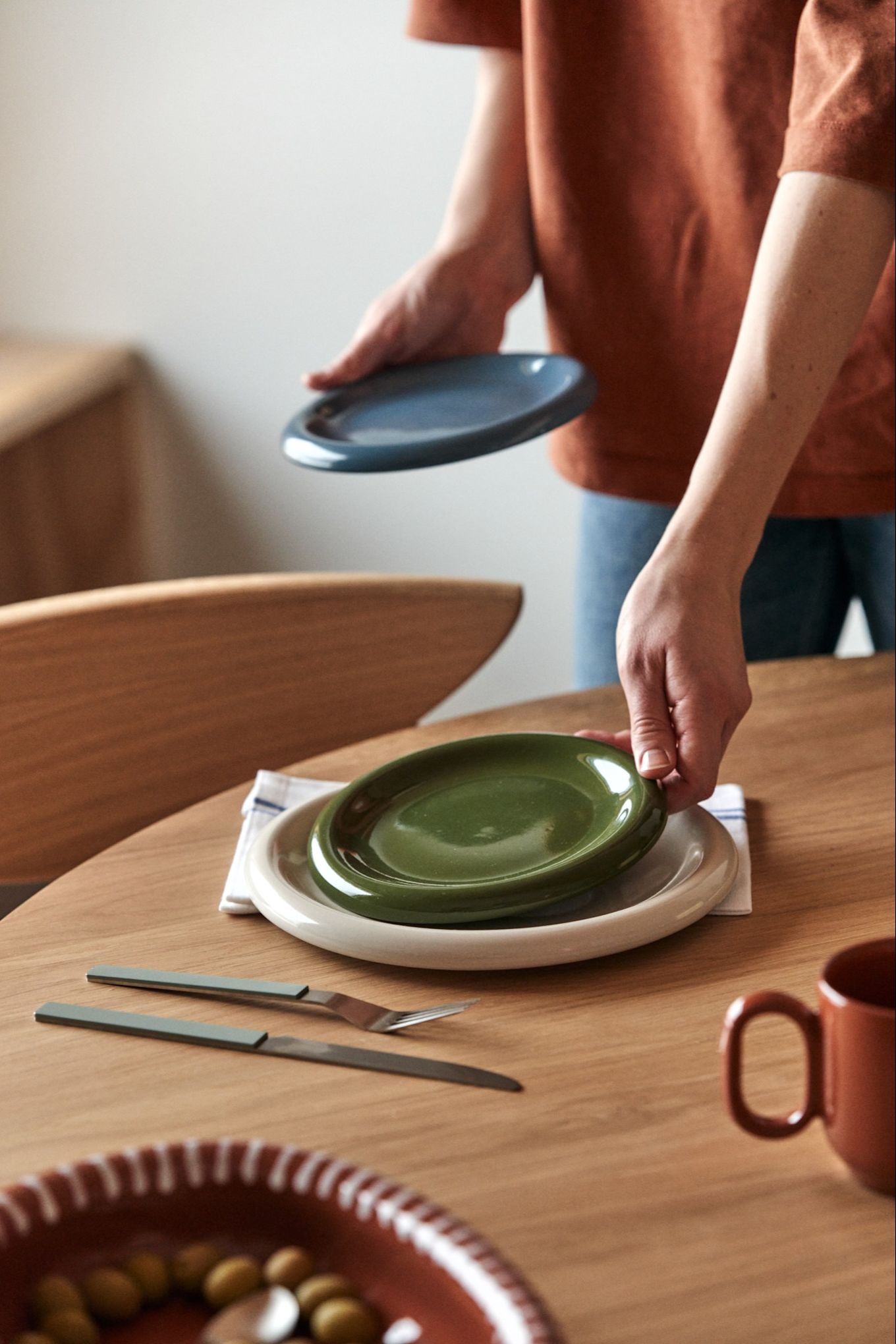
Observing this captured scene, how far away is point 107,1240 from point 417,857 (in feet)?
1.03

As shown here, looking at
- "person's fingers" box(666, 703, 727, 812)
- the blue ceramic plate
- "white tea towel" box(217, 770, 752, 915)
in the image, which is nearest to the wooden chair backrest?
the blue ceramic plate

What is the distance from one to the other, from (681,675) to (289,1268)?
415 mm

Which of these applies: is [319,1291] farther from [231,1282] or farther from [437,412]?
[437,412]

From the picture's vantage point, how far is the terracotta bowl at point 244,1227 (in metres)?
0.44

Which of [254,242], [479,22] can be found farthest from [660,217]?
[254,242]

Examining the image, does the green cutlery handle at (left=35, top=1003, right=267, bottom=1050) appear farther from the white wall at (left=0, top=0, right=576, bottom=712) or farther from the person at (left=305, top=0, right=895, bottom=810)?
the white wall at (left=0, top=0, right=576, bottom=712)

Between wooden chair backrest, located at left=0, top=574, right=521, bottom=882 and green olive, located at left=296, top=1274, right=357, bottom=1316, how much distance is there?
688mm

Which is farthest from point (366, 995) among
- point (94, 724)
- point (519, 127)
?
point (519, 127)

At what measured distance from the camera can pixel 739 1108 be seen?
1.68ft

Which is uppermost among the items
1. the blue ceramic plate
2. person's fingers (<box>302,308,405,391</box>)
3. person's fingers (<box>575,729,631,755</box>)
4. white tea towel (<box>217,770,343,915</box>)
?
person's fingers (<box>302,308,405,391</box>)

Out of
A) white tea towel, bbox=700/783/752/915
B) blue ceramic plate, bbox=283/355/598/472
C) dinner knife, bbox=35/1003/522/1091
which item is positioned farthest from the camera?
blue ceramic plate, bbox=283/355/598/472

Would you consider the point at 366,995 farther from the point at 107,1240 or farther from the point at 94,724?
the point at 94,724

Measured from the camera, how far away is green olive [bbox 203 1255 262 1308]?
46 cm

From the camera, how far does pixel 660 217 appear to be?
1249mm
